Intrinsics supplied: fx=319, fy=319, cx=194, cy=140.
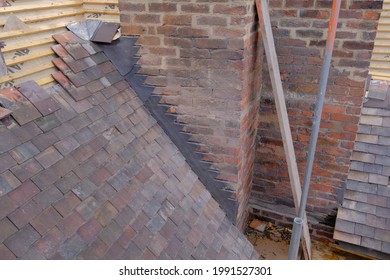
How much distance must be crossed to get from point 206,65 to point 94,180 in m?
→ 1.33

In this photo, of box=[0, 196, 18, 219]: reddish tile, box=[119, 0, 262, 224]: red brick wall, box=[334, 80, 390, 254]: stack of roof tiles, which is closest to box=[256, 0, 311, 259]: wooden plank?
box=[119, 0, 262, 224]: red brick wall

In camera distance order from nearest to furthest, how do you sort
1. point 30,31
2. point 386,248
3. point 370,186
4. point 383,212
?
1. point 30,31
2. point 386,248
3. point 383,212
4. point 370,186

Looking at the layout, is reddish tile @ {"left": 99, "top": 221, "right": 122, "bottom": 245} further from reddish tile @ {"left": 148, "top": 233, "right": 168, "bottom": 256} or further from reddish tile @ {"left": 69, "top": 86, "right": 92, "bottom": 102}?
reddish tile @ {"left": 69, "top": 86, "right": 92, "bottom": 102}

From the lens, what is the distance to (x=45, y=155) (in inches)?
81.2

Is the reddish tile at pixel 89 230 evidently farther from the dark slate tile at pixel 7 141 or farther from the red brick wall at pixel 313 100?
the red brick wall at pixel 313 100

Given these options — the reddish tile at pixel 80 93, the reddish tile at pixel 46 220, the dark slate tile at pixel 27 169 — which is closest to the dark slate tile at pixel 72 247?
the reddish tile at pixel 46 220

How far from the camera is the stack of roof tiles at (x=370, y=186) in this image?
11.2 feet

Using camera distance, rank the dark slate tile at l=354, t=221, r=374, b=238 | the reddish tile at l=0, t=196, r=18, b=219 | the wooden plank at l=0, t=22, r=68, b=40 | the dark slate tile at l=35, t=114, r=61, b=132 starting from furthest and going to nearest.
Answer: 1. the dark slate tile at l=354, t=221, r=374, b=238
2. the wooden plank at l=0, t=22, r=68, b=40
3. the dark slate tile at l=35, t=114, r=61, b=132
4. the reddish tile at l=0, t=196, r=18, b=219

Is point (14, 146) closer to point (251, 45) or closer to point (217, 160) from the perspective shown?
point (217, 160)

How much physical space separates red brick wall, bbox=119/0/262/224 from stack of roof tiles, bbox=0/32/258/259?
0.31 meters

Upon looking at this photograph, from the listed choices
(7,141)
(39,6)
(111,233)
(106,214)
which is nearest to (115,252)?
(111,233)

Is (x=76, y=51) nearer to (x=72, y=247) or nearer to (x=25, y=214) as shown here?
(x=25, y=214)

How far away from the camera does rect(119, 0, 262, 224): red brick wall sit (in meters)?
2.59

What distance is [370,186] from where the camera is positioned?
3.61 metres
